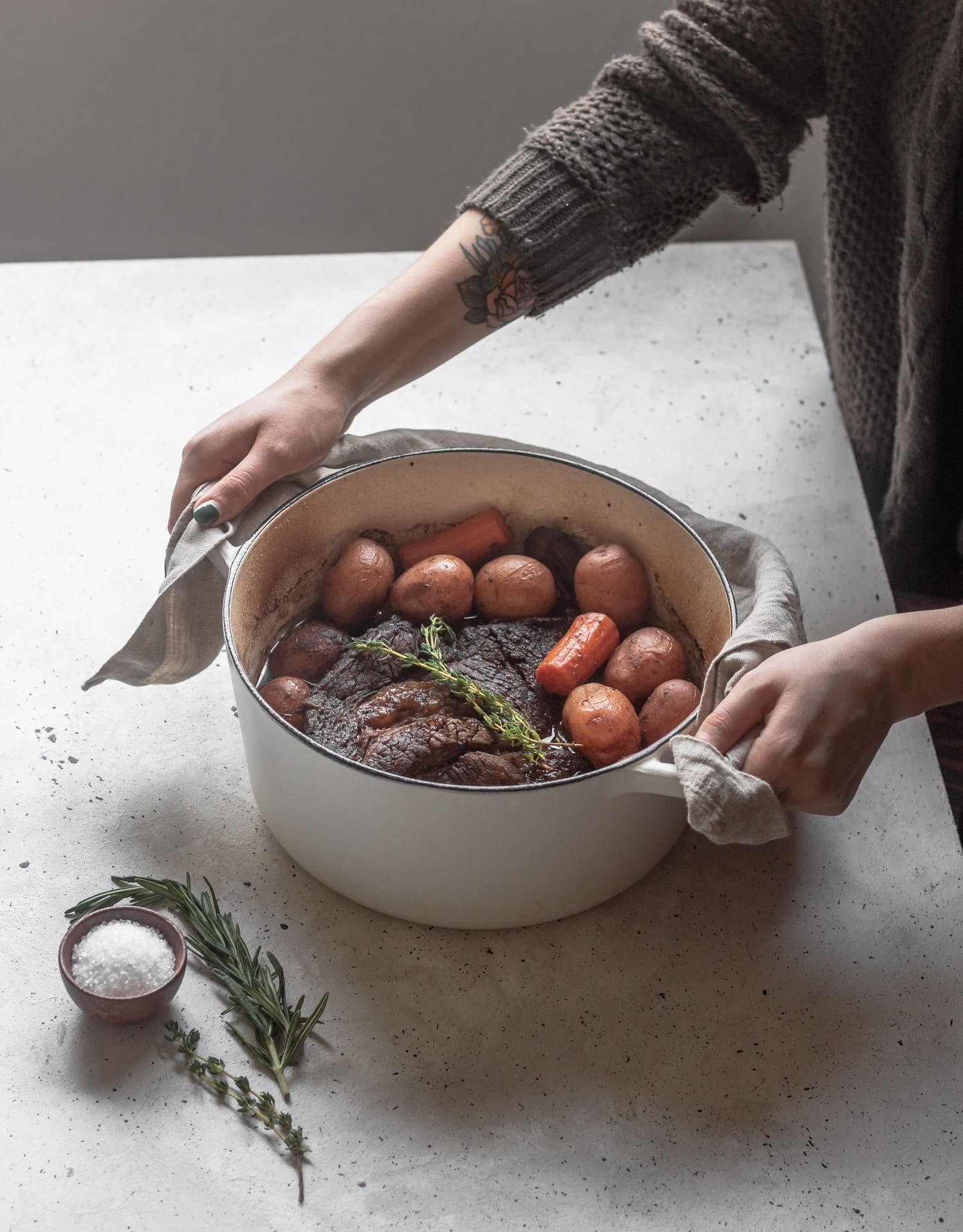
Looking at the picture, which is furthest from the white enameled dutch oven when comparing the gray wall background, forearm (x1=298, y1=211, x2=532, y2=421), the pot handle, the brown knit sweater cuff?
the gray wall background

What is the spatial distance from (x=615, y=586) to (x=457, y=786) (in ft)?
Result: 1.14

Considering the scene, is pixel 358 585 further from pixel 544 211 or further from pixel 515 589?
pixel 544 211

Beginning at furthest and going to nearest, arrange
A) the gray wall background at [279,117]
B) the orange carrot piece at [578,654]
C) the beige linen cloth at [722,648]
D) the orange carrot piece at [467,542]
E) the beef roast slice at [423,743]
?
the gray wall background at [279,117] < the orange carrot piece at [467,542] < the orange carrot piece at [578,654] < the beef roast slice at [423,743] < the beige linen cloth at [722,648]

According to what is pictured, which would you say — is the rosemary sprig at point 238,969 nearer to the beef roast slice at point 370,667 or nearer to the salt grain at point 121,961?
the salt grain at point 121,961

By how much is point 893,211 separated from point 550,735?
75 cm

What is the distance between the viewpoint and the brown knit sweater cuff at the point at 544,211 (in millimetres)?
1205

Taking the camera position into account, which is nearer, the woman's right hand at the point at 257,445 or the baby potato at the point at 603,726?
the baby potato at the point at 603,726

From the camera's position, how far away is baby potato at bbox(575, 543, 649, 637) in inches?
43.5

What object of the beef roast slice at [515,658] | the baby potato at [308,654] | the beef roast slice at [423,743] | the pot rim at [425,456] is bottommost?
the beef roast slice at [515,658]

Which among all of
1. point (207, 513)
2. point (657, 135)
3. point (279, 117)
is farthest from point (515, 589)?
point (279, 117)

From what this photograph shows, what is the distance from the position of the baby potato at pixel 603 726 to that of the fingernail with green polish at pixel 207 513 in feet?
1.15

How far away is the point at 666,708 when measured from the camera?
3.26 feet

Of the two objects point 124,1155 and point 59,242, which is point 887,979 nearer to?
point 124,1155

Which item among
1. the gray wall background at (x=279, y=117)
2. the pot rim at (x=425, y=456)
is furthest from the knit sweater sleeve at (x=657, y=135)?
the gray wall background at (x=279, y=117)
